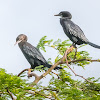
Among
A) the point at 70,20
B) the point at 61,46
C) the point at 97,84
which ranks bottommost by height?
the point at 97,84

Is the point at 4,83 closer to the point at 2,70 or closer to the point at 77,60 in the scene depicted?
the point at 2,70

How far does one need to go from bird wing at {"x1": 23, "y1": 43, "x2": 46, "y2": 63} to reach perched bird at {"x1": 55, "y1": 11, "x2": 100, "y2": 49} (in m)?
1.20

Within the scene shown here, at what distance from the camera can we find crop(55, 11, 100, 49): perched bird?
10.2 metres

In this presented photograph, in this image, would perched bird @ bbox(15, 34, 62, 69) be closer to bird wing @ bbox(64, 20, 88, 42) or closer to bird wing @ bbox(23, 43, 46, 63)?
bird wing @ bbox(23, 43, 46, 63)

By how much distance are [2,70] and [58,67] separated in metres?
1.89

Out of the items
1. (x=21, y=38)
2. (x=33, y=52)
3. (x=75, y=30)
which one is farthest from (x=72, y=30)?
(x=21, y=38)

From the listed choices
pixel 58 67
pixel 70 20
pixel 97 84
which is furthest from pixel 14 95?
pixel 70 20

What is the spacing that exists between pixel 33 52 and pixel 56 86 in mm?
1497

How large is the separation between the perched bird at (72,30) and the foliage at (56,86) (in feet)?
1.32

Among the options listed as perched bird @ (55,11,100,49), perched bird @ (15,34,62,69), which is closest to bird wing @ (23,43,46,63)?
perched bird @ (15,34,62,69)

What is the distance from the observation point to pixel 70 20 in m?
11.0

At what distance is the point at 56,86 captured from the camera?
9.72 meters

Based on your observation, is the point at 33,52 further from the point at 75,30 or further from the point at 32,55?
the point at 75,30

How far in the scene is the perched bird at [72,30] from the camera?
33.4ft
